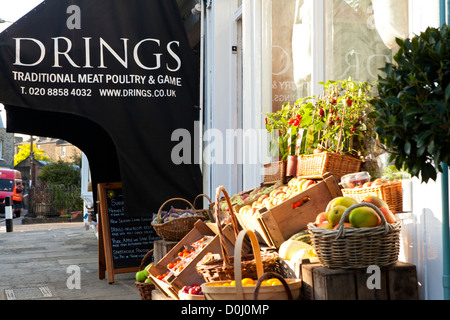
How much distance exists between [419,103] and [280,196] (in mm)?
1969

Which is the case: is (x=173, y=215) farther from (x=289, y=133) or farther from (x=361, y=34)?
(x=361, y=34)

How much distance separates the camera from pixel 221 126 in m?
7.02

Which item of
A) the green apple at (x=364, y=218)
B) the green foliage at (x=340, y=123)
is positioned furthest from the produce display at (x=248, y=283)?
the green foliage at (x=340, y=123)

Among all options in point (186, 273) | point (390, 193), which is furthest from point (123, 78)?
point (390, 193)

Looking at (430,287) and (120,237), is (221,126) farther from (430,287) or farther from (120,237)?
(430,287)

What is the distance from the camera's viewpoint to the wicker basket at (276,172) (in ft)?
14.9

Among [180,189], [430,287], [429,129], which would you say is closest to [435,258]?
[430,287]

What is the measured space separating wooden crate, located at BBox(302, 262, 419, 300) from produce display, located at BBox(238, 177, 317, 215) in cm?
85

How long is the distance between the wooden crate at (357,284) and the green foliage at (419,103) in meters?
0.73

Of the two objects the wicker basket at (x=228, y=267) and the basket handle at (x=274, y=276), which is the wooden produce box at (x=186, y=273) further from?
the basket handle at (x=274, y=276)

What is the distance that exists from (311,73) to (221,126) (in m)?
2.19

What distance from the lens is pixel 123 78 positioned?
5.55 meters

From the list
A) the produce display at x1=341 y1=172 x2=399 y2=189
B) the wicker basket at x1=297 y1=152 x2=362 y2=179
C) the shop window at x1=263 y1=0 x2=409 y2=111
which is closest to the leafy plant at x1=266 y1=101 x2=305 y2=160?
the shop window at x1=263 y1=0 x2=409 y2=111

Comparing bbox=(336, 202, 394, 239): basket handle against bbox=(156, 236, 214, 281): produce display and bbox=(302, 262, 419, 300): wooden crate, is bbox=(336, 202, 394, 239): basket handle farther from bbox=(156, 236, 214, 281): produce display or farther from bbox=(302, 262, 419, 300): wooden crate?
bbox=(156, 236, 214, 281): produce display
